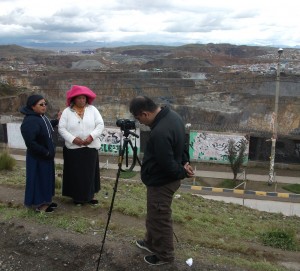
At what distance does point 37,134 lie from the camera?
16.1 feet

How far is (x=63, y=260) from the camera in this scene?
4.09 metres

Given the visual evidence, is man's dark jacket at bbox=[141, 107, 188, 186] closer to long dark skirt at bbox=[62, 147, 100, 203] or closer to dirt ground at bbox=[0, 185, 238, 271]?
dirt ground at bbox=[0, 185, 238, 271]

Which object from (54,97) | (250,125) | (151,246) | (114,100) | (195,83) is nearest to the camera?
(151,246)

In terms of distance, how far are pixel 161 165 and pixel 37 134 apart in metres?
2.06

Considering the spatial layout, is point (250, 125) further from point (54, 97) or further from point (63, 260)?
point (63, 260)

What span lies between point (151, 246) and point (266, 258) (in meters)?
1.56

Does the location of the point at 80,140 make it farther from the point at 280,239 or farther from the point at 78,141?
the point at 280,239

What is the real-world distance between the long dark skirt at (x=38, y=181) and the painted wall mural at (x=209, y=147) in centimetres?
1695

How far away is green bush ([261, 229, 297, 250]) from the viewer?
550 cm

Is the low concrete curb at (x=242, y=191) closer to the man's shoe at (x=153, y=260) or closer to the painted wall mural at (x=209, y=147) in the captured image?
the painted wall mural at (x=209, y=147)

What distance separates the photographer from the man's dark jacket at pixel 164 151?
347 centimetres

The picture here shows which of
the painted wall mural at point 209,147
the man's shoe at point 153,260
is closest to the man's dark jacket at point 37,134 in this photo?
the man's shoe at point 153,260

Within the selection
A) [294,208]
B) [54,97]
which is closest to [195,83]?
[54,97]

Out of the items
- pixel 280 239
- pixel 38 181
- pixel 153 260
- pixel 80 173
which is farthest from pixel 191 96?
pixel 153 260
